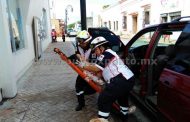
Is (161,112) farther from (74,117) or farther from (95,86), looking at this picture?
(74,117)

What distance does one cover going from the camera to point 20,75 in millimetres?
7852

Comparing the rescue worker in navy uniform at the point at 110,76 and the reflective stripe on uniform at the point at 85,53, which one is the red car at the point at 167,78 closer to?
the rescue worker in navy uniform at the point at 110,76

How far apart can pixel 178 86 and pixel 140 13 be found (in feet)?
99.7

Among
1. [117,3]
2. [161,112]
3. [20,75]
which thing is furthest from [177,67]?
[117,3]

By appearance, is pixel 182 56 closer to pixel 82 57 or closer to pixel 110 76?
pixel 110 76

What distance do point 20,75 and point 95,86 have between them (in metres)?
4.19

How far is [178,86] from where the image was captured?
102 inches

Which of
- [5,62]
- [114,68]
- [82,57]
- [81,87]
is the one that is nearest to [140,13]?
[5,62]

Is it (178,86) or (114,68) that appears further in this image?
(114,68)

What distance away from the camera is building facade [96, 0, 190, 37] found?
22.9 metres

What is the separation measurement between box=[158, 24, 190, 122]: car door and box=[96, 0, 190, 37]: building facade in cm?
Result: 1893

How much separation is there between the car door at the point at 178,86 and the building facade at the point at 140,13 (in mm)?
18932

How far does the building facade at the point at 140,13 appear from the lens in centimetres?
2287

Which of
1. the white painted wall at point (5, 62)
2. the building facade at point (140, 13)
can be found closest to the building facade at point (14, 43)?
the white painted wall at point (5, 62)
